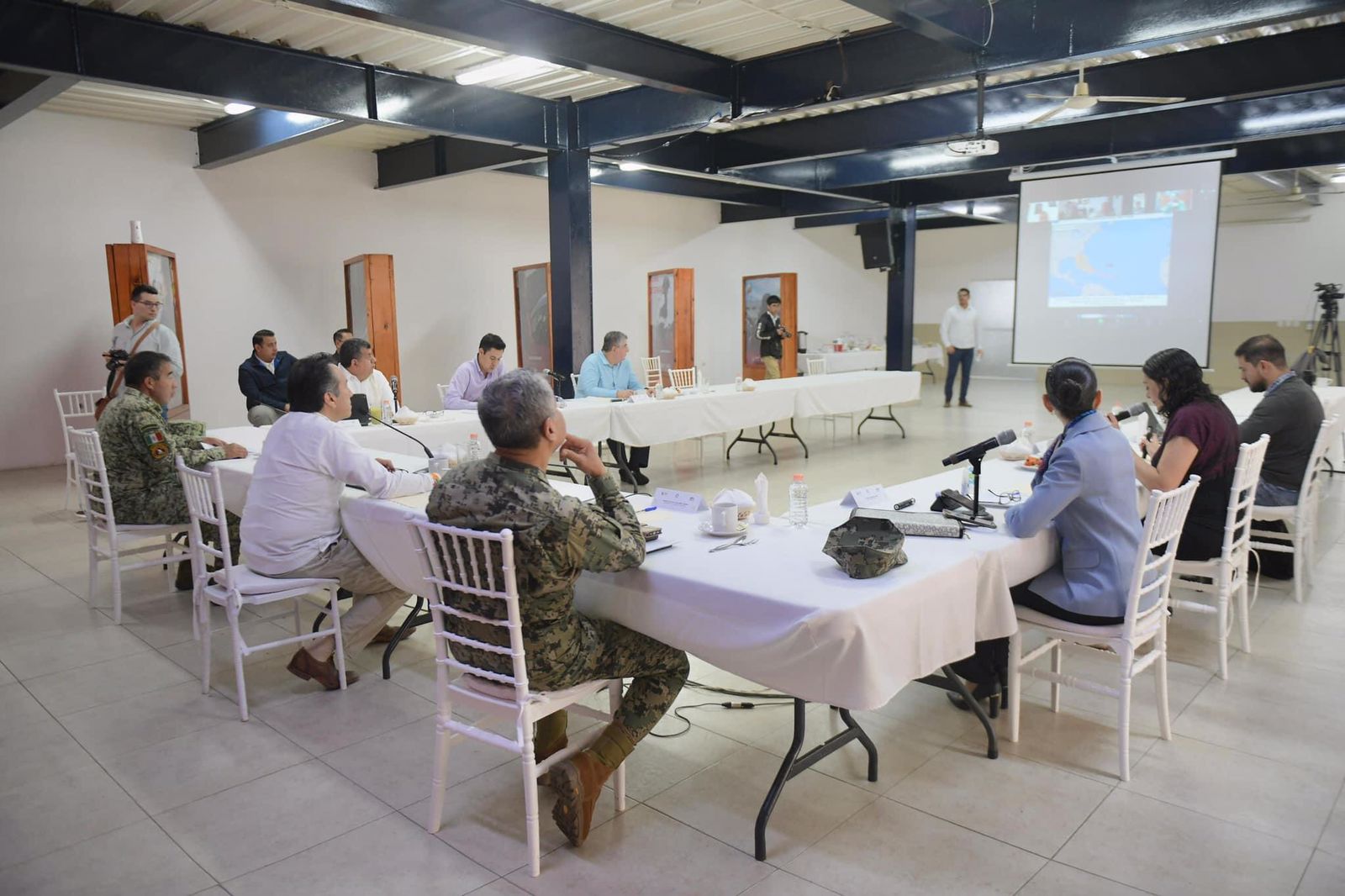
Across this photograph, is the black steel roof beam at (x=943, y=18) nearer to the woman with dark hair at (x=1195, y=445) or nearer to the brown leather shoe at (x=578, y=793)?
the woman with dark hair at (x=1195, y=445)

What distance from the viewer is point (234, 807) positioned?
243 centimetres

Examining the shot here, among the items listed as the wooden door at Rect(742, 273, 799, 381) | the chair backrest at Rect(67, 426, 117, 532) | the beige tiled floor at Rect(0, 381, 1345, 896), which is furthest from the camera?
the wooden door at Rect(742, 273, 799, 381)

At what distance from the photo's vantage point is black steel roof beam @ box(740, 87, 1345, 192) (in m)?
6.59

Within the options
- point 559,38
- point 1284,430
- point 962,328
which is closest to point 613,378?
point 559,38

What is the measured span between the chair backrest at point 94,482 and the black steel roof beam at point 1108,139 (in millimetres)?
6648

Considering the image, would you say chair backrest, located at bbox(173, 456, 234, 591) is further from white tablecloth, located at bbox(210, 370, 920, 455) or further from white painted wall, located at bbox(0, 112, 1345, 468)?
white painted wall, located at bbox(0, 112, 1345, 468)

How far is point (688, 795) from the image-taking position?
2.46m

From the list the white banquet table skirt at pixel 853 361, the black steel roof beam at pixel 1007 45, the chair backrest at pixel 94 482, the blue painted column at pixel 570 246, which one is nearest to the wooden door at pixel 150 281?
the chair backrest at pixel 94 482

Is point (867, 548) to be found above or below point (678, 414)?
above

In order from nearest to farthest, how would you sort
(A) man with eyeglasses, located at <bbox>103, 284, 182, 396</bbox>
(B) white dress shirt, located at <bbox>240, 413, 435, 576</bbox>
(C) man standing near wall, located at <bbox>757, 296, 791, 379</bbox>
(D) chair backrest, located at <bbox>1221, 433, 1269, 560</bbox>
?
(B) white dress shirt, located at <bbox>240, 413, 435, 576</bbox>, (D) chair backrest, located at <bbox>1221, 433, 1269, 560</bbox>, (A) man with eyeglasses, located at <bbox>103, 284, 182, 396</bbox>, (C) man standing near wall, located at <bbox>757, 296, 791, 379</bbox>

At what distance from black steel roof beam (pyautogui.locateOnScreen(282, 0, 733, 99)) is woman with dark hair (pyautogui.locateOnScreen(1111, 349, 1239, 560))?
139 inches

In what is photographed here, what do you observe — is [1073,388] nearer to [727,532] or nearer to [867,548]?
[867,548]

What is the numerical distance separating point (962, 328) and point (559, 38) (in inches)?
335

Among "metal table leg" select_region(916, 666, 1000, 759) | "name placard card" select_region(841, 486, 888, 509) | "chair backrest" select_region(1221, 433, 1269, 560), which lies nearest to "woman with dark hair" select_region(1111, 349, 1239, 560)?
"chair backrest" select_region(1221, 433, 1269, 560)
